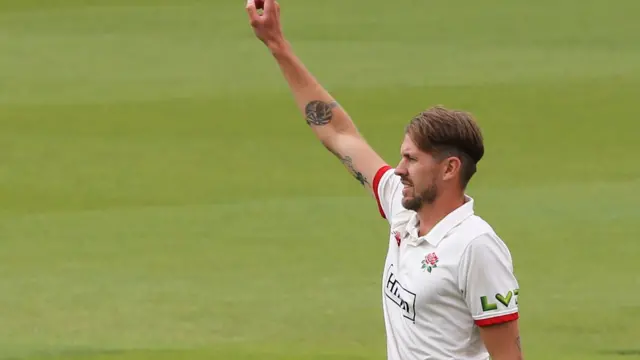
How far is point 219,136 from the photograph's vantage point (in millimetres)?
13945

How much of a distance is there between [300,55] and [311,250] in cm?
658

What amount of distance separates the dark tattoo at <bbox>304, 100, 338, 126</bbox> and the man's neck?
3.03 ft

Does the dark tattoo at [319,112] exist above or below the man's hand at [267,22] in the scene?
below

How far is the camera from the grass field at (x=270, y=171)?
8.93 metres

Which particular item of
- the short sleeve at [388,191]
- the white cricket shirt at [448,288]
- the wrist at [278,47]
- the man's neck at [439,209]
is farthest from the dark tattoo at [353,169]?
the man's neck at [439,209]

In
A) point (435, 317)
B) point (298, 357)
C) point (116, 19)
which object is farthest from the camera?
point (116, 19)

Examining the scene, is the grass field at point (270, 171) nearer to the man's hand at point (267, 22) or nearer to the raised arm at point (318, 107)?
the raised arm at point (318, 107)

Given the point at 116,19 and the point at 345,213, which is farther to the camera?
the point at 116,19

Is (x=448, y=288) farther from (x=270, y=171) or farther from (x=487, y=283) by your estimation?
(x=270, y=171)

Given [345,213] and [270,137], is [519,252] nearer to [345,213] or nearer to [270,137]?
[345,213]

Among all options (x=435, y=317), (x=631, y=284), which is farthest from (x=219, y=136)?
(x=435, y=317)

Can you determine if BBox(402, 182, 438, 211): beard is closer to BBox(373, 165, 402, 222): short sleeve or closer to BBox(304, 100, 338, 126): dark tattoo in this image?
BBox(373, 165, 402, 222): short sleeve

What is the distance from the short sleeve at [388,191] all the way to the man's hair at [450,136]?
1.42 feet

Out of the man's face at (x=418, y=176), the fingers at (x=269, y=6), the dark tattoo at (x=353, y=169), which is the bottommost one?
the man's face at (x=418, y=176)
